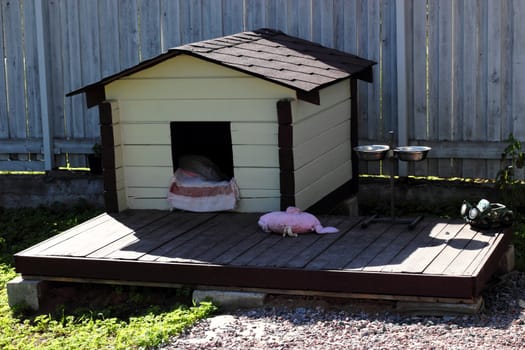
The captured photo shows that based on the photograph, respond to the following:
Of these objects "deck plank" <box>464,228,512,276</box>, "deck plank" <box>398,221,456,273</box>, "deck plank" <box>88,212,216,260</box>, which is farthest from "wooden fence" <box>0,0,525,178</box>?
"deck plank" <box>88,212,216,260</box>

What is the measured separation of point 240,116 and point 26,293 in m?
2.05

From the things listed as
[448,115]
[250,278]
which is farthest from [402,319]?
[448,115]

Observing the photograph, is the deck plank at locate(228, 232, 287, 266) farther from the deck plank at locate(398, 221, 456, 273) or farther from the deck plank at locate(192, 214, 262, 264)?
the deck plank at locate(398, 221, 456, 273)

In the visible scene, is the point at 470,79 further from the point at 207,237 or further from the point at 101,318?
the point at 101,318

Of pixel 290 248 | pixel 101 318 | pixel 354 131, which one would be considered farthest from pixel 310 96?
pixel 101 318

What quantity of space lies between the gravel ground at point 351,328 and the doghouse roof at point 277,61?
1690 millimetres

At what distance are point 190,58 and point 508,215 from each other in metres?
2.62

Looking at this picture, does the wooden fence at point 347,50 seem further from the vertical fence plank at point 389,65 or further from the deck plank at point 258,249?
the deck plank at point 258,249

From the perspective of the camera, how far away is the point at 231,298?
6.48 metres

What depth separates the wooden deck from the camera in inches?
244

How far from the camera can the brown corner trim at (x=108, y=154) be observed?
26.1 ft

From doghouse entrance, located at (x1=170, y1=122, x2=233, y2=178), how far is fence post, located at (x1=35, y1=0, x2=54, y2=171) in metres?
1.78

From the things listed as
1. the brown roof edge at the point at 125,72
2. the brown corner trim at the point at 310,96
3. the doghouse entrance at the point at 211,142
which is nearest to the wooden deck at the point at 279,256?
the brown corner trim at the point at 310,96

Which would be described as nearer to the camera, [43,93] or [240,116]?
[240,116]
